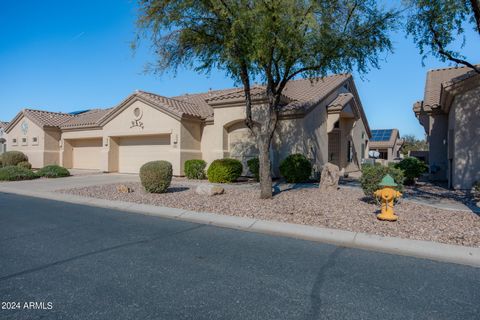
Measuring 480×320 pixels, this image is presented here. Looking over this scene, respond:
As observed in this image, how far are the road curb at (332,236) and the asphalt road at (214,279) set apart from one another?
40 centimetres

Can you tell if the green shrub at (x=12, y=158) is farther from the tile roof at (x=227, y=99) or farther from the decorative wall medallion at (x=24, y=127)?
the tile roof at (x=227, y=99)

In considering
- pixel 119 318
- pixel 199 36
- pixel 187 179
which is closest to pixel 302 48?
pixel 199 36

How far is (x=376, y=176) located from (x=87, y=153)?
22790mm

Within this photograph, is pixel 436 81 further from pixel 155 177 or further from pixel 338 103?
pixel 155 177

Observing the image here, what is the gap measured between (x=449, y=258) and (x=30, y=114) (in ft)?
98.1

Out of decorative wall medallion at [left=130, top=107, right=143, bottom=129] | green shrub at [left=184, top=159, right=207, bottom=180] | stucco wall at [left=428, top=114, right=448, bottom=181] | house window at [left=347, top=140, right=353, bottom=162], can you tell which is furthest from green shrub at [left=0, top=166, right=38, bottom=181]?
stucco wall at [left=428, top=114, right=448, bottom=181]

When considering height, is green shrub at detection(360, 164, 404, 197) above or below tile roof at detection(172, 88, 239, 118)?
below

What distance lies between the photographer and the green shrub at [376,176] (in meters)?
8.84

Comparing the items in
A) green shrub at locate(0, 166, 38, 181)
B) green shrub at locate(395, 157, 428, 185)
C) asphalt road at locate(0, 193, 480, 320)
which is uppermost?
green shrub at locate(395, 157, 428, 185)

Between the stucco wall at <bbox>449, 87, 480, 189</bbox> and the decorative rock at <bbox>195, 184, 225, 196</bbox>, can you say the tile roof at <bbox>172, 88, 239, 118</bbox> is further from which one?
the stucco wall at <bbox>449, 87, 480, 189</bbox>

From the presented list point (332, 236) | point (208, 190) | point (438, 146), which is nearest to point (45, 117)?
point (208, 190)

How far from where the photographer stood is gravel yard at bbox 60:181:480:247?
6.59 meters

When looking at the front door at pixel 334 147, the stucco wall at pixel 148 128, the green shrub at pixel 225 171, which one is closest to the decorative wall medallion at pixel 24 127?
the stucco wall at pixel 148 128

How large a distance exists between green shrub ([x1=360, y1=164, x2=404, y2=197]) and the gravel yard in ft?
1.86
